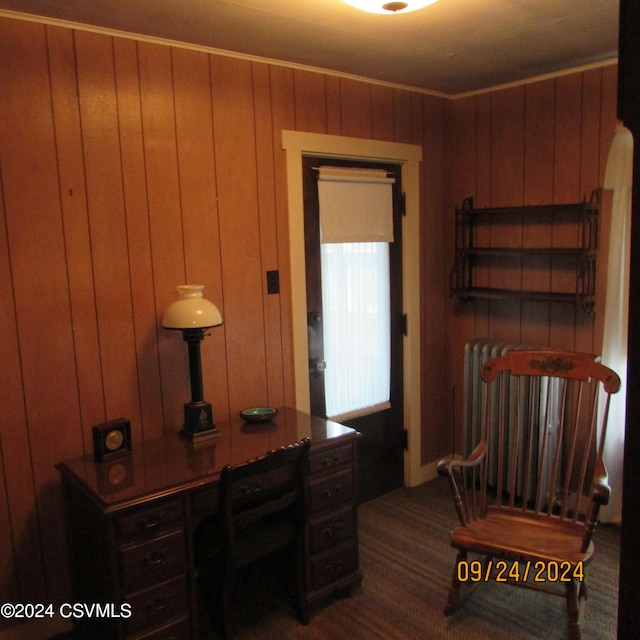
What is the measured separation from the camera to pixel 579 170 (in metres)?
3.19

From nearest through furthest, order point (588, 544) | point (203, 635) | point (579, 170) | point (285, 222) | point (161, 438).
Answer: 1. point (588, 544)
2. point (203, 635)
3. point (161, 438)
4. point (285, 222)
5. point (579, 170)

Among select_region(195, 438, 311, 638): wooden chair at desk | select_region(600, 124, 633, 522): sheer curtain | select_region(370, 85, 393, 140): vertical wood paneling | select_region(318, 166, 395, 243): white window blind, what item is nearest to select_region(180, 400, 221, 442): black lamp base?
select_region(195, 438, 311, 638): wooden chair at desk

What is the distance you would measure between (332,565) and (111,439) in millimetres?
1094

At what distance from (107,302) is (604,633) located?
240cm

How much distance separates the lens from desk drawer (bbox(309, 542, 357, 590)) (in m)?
2.48

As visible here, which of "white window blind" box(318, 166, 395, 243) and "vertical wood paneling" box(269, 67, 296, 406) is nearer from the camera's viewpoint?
"vertical wood paneling" box(269, 67, 296, 406)

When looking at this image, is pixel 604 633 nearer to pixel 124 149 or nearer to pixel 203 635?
pixel 203 635

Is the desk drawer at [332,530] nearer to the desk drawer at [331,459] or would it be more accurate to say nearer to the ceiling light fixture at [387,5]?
the desk drawer at [331,459]

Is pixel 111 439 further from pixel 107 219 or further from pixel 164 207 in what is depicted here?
pixel 164 207

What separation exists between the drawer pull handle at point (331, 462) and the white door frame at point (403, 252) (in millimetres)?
629

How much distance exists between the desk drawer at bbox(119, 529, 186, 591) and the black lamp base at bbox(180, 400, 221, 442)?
0.48 metres

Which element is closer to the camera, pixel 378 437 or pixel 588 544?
pixel 588 544

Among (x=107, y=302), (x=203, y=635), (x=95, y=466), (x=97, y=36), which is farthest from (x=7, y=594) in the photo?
(x=97, y=36)

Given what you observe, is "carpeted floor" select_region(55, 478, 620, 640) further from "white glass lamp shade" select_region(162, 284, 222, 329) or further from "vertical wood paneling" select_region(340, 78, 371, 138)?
"vertical wood paneling" select_region(340, 78, 371, 138)
